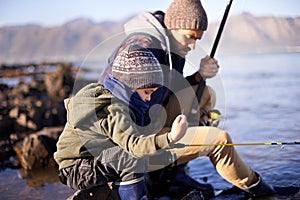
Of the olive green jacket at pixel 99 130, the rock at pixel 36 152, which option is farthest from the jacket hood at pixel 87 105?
the rock at pixel 36 152

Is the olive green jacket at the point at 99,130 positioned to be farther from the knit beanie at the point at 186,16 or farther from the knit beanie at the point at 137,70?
the knit beanie at the point at 186,16

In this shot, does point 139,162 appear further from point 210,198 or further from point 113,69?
point 210,198

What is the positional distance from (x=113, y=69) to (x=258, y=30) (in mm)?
3722

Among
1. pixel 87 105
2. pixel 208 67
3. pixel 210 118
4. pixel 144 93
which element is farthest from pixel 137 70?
pixel 210 118

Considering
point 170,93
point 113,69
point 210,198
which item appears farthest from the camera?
point 170,93

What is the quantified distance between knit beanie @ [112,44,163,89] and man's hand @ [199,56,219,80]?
1.05m

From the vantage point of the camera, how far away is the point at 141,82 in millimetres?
2629

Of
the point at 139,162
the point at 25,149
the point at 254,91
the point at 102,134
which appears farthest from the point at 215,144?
the point at 254,91

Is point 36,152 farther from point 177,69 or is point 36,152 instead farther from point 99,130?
point 99,130

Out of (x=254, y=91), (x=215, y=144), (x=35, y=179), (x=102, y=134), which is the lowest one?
(x=254, y=91)

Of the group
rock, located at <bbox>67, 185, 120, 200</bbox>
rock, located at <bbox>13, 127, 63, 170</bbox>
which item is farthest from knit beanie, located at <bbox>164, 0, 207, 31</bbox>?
rock, located at <bbox>13, 127, 63, 170</bbox>

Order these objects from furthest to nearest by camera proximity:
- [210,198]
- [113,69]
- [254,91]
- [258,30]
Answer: [254,91]
[258,30]
[210,198]
[113,69]

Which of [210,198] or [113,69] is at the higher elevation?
[113,69]

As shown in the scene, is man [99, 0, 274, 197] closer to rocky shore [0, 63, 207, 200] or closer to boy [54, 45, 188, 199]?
boy [54, 45, 188, 199]
